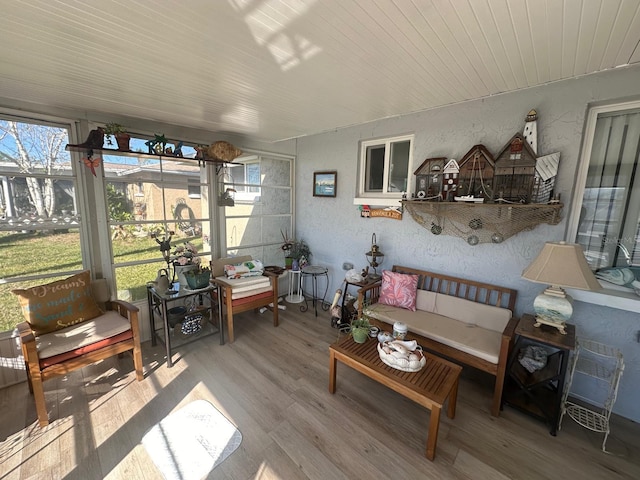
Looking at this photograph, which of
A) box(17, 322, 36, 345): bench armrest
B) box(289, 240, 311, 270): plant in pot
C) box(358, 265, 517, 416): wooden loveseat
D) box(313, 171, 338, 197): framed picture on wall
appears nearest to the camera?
box(17, 322, 36, 345): bench armrest

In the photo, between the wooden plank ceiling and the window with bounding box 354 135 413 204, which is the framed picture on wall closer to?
the window with bounding box 354 135 413 204

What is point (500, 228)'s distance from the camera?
2355mm

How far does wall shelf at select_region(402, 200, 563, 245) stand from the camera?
2.13 meters

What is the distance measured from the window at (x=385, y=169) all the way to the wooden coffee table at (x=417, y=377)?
169cm

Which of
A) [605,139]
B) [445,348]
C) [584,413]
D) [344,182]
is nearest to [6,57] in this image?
[344,182]

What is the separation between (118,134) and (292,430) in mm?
2841

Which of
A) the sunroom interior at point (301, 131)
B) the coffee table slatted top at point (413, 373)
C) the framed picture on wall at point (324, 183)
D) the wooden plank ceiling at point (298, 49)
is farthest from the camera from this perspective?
the framed picture on wall at point (324, 183)

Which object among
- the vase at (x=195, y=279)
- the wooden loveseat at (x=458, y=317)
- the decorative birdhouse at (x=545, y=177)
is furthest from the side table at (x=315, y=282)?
the decorative birdhouse at (x=545, y=177)

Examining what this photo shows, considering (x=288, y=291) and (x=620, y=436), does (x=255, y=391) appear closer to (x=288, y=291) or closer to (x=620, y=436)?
(x=288, y=291)

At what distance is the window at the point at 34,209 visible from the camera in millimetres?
2164

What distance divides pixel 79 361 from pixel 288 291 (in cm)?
260

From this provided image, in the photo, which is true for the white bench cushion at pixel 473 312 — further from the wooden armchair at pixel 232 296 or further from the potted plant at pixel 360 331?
the wooden armchair at pixel 232 296

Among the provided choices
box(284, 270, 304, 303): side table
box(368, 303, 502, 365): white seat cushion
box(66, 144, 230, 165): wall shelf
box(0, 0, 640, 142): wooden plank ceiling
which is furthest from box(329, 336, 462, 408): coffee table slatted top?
box(66, 144, 230, 165): wall shelf

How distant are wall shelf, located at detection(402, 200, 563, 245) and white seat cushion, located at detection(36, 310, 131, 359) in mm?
2862
